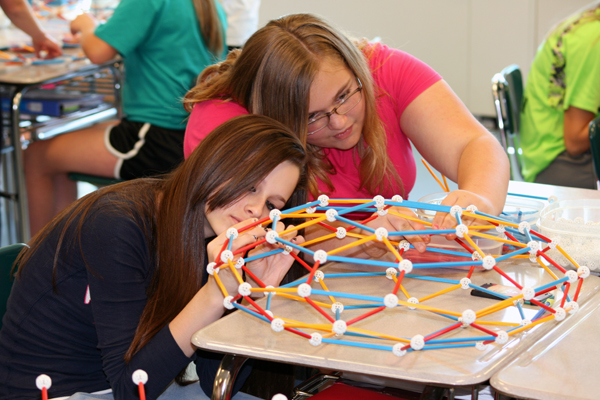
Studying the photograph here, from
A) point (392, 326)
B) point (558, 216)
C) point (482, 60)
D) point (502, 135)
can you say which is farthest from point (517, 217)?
point (482, 60)

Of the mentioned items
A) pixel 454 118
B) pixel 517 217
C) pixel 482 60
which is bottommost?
pixel 482 60

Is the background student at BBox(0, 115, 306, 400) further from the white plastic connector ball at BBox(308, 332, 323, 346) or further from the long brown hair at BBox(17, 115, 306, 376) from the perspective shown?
the white plastic connector ball at BBox(308, 332, 323, 346)

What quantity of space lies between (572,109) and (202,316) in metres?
2.05

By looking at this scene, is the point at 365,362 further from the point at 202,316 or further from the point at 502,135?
the point at 502,135

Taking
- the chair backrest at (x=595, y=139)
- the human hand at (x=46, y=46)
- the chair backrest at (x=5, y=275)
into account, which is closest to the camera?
the chair backrest at (x=5, y=275)

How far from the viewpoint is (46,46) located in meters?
2.97

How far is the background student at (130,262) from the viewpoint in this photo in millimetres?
1048

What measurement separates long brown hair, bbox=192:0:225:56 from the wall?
234 cm

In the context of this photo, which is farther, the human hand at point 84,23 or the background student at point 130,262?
the human hand at point 84,23

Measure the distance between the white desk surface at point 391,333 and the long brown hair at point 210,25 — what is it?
1.76m

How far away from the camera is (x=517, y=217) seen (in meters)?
1.33

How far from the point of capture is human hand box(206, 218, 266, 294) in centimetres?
93

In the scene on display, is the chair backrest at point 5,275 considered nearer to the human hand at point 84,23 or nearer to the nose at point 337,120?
the nose at point 337,120

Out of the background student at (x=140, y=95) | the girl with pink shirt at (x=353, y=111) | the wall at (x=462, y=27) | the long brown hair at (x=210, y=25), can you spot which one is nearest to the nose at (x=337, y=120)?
the girl with pink shirt at (x=353, y=111)
